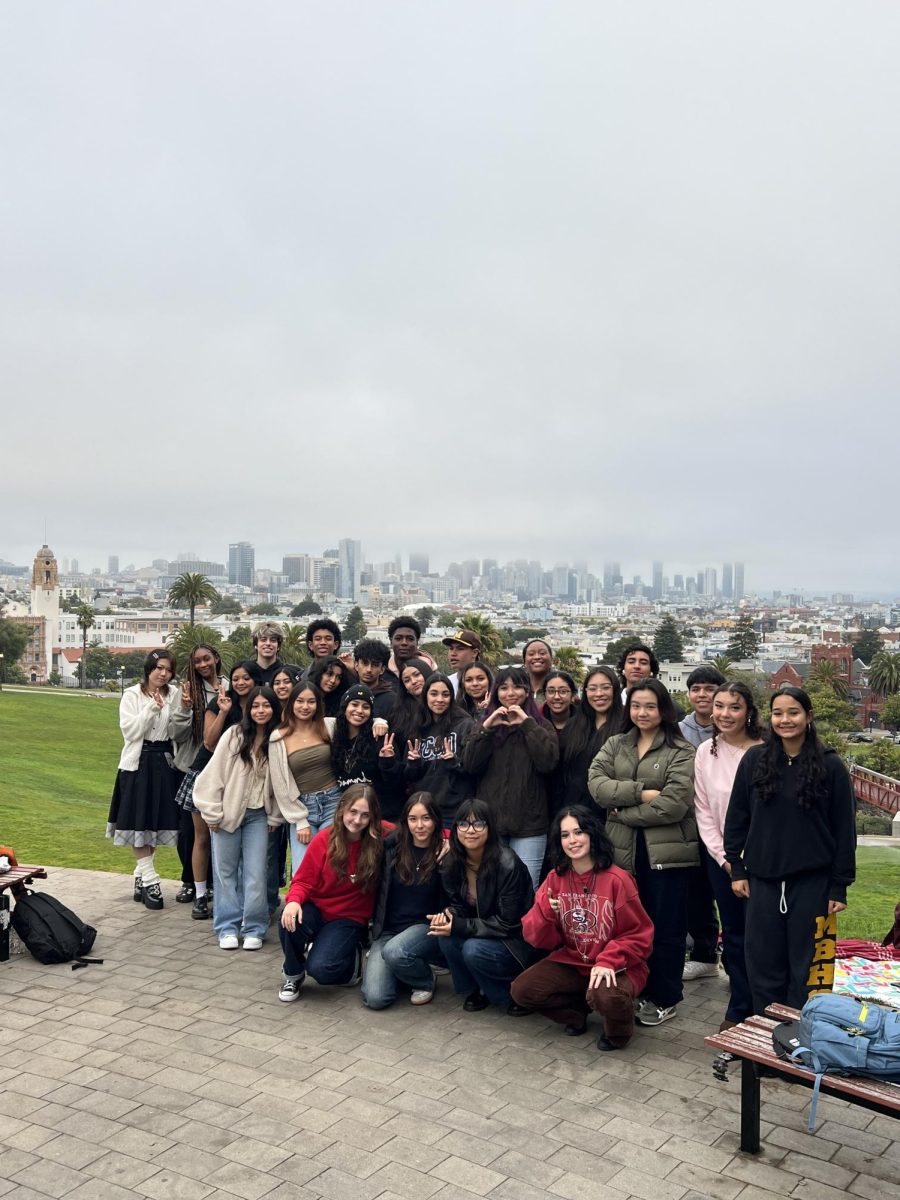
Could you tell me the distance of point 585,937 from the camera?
5.13m

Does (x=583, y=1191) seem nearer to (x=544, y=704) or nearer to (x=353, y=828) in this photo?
(x=353, y=828)

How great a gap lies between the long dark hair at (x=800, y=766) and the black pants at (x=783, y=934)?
1.27 ft

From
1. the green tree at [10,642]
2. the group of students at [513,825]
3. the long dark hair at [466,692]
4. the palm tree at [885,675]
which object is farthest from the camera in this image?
the palm tree at [885,675]

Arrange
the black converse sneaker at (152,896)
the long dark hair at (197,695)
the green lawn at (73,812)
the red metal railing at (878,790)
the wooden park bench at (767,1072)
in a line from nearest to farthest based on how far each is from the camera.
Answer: the wooden park bench at (767,1072) < the long dark hair at (197,695) < the black converse sneaker at (152,896) < the green lawn at (73,812) < the red metal railing at (878,790)

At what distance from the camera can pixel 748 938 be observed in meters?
4.86

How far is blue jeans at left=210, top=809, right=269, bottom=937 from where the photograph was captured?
668 centimetres

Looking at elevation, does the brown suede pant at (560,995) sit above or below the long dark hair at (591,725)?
below

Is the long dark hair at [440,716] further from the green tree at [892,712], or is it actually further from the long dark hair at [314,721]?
the green tree at [892,712]

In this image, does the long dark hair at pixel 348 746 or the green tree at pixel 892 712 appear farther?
the green tree at pixel 892 712

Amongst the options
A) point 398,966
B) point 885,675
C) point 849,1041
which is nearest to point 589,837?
point 398,966

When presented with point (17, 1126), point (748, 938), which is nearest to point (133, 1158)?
point (17, 1126)

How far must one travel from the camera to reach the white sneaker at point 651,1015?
5387 millimetres

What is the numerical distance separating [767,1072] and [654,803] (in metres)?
1.56

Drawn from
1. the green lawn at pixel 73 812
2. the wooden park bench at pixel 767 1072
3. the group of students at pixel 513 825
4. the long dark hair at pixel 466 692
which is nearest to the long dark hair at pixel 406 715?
the group of students at pixel 513 825
